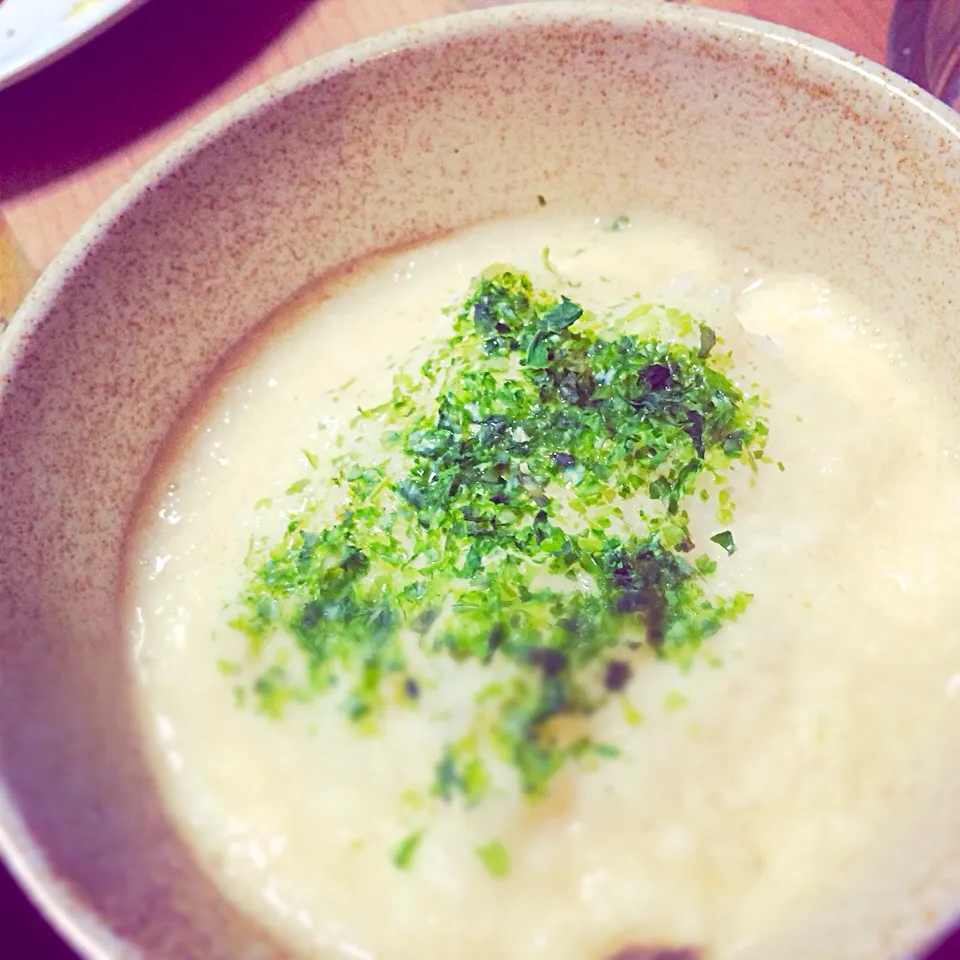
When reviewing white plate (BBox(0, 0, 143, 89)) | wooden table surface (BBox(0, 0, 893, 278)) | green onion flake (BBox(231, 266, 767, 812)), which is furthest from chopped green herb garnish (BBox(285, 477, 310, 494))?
white plate (BBox(0, 0, 143, 89))

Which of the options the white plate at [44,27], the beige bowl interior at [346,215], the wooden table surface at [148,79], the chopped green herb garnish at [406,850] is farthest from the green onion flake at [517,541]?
the white plate at [44,27]

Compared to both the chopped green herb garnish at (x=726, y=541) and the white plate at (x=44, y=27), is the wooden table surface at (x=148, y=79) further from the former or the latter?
the chopped green herb garnish at (x=726, y=541)

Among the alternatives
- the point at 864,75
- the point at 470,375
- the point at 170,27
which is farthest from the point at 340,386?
the point at 170,27

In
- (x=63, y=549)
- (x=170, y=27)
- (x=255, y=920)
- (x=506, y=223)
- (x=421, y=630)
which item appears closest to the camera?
(x=255, y=920)

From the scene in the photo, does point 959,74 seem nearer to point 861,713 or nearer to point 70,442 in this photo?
point 861,713

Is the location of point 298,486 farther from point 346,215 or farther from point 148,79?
point 148,79
